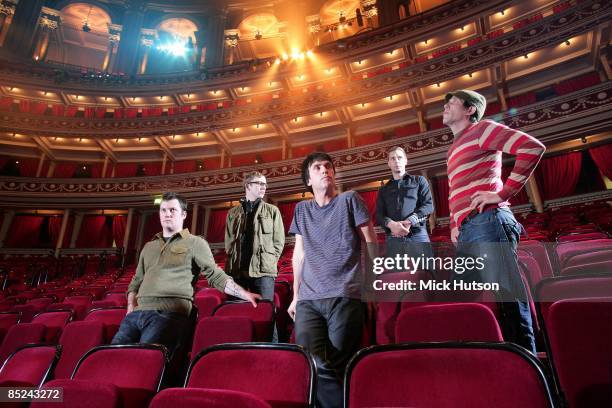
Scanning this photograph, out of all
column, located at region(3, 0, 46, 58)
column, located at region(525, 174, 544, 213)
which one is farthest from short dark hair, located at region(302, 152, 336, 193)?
column, located at region(3, 0, 46, 58)

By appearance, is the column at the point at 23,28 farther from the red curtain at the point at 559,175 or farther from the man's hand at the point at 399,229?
the red curtain at the point at 559,175

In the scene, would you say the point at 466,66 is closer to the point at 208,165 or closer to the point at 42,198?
the point at 208,165

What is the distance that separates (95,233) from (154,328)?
13.3 metres

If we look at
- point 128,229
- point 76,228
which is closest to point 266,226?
point 128,229

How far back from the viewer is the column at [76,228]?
1294cm

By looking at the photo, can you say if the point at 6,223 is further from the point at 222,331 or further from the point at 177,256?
the point at 222,331

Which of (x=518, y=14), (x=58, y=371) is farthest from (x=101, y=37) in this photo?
(x=58, y=371)

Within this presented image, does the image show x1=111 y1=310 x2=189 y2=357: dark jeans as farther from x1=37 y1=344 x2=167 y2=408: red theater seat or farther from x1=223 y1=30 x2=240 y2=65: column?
x1=223 y1=30 x2=240 y2=65: column

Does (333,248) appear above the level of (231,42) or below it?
below

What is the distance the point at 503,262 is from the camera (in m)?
1.35

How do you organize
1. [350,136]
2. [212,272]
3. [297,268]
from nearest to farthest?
[297,268] → [212,272] → [350,136]

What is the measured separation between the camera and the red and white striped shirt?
1.38 metres

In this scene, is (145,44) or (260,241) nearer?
(260,241)

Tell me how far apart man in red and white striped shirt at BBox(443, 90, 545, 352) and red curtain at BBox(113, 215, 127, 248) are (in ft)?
44.9
